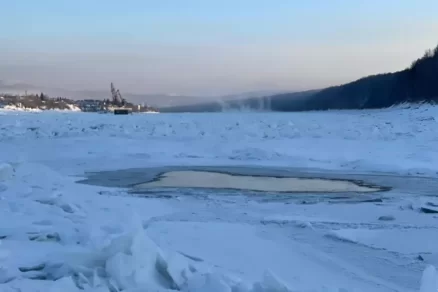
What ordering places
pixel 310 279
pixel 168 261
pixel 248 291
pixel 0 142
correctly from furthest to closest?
pixel 0 142
pixel 310 279
pixel 168 261
pixel 248 291

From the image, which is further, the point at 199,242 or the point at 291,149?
the point at 291,149

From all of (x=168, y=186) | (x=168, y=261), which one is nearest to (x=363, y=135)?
(x=168, y=186)

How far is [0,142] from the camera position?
67.3ft

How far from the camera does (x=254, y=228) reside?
7113mm

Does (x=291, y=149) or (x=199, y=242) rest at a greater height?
(x=291, y=149)

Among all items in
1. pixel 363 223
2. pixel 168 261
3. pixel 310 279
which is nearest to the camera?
pixel 168 261

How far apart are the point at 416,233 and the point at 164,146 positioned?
502 inches

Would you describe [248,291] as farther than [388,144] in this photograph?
No

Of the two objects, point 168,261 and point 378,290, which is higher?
point 168,261

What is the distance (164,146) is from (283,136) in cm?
580

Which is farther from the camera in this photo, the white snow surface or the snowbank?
the snowbank

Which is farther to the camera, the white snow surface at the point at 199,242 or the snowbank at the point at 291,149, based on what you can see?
the snowbank at the point at 291,149

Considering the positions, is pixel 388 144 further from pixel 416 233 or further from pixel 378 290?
pixel 378 290

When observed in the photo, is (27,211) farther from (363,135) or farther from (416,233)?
(363,135)
